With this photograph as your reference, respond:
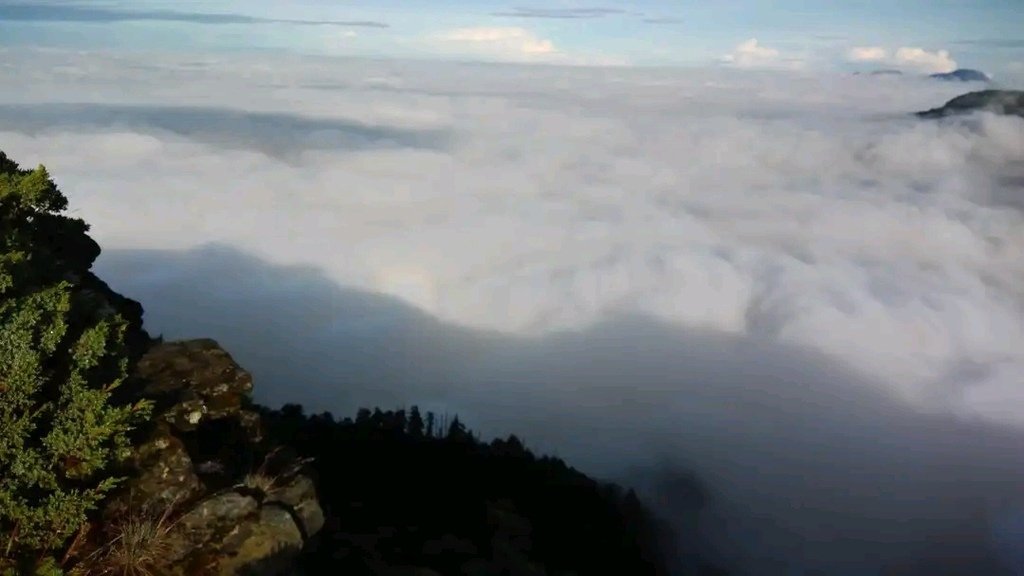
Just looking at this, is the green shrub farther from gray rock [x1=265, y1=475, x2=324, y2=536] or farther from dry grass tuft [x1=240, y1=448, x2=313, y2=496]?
gray rock [x1=265, y1=475, x2=324, y2=536]

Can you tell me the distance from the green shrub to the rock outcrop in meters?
0.84

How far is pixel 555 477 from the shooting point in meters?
55.4

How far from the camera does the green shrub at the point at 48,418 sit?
11117 mm

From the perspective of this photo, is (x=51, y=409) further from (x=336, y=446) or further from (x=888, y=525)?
(x=888, y=525)

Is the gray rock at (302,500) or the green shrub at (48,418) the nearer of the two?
the green shrub at (48,418)

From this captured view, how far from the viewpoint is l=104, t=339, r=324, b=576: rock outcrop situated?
13.2 meters

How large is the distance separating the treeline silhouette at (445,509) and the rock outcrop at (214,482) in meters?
1.05

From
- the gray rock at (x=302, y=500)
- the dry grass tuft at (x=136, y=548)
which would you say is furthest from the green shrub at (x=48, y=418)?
the gray rock at (x=302, y=500)

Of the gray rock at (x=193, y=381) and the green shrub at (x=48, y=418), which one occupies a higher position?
the green shrub at (x=48, y=418)

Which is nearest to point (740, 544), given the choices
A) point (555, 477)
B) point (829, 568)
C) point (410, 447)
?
point (829, 568)

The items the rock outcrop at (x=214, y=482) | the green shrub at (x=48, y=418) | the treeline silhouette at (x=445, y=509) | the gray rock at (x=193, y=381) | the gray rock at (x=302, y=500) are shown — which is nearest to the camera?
the green shrub at (x=48, y=418)

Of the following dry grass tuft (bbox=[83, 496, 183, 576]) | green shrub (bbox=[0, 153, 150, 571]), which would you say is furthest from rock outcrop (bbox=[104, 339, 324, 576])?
green shrub (bbox=[0, 153, 150, 571])

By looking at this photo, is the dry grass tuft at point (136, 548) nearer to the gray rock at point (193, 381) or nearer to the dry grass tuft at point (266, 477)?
the dry grass tuft at point (266, 477)

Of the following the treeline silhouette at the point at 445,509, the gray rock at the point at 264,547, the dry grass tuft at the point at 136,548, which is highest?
the dry grass tuft at the point at 136,548
